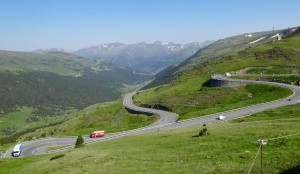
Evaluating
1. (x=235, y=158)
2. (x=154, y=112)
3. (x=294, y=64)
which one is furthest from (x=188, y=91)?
(x=235, y=158)

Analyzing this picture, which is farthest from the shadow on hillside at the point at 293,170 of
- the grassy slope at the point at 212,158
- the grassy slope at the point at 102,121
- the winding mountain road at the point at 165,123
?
the grassy slope at the point at 102,121

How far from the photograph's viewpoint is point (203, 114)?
108750 millimetres

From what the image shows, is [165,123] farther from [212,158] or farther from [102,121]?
[212,158]

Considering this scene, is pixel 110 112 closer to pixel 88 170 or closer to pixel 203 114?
pixel 203 114

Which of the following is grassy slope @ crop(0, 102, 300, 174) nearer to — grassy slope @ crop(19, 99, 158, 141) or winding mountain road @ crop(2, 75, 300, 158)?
winding mountain road @ crop(2, 75, 300, 158)

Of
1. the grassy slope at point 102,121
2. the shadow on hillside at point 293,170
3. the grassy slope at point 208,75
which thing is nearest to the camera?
the shadow on hillside at point 293,170

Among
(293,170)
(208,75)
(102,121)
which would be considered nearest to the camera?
(293,170)

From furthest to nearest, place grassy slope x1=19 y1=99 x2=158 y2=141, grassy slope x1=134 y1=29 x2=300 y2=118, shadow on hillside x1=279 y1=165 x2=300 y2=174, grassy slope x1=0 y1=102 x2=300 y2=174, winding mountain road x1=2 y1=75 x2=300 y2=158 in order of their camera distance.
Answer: grassy slope x1=134 y1=29 x2=300 y2=118 → grassy slope x1=19 y1=99 x2=158 y2=141 → winding mountain road x1=2 y1=75 x2=300 y2=158 → grassy slope x1=0 y1=102 x2=300 y2=174 → shadow on hillside x1=279 y1=165 x2=300 y2=174

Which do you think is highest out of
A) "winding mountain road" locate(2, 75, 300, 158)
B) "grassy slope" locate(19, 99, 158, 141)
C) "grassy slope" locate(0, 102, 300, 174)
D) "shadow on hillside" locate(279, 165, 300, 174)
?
"shadow on hillside" locate(279, 165, 300, 174)

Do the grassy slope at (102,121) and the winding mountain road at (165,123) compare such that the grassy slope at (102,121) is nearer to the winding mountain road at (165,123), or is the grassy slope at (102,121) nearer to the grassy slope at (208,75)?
the winding mountain road at (165,123)

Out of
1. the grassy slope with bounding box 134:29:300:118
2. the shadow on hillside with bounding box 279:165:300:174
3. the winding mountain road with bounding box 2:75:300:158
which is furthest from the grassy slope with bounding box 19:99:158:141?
the shadow on hillside with bounding box 279:165:300:174

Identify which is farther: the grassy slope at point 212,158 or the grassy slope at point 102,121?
the grassy slope at point 102,121

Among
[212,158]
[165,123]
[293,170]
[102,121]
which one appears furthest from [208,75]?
[293,170]

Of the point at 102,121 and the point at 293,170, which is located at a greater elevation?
the point at 293,170
